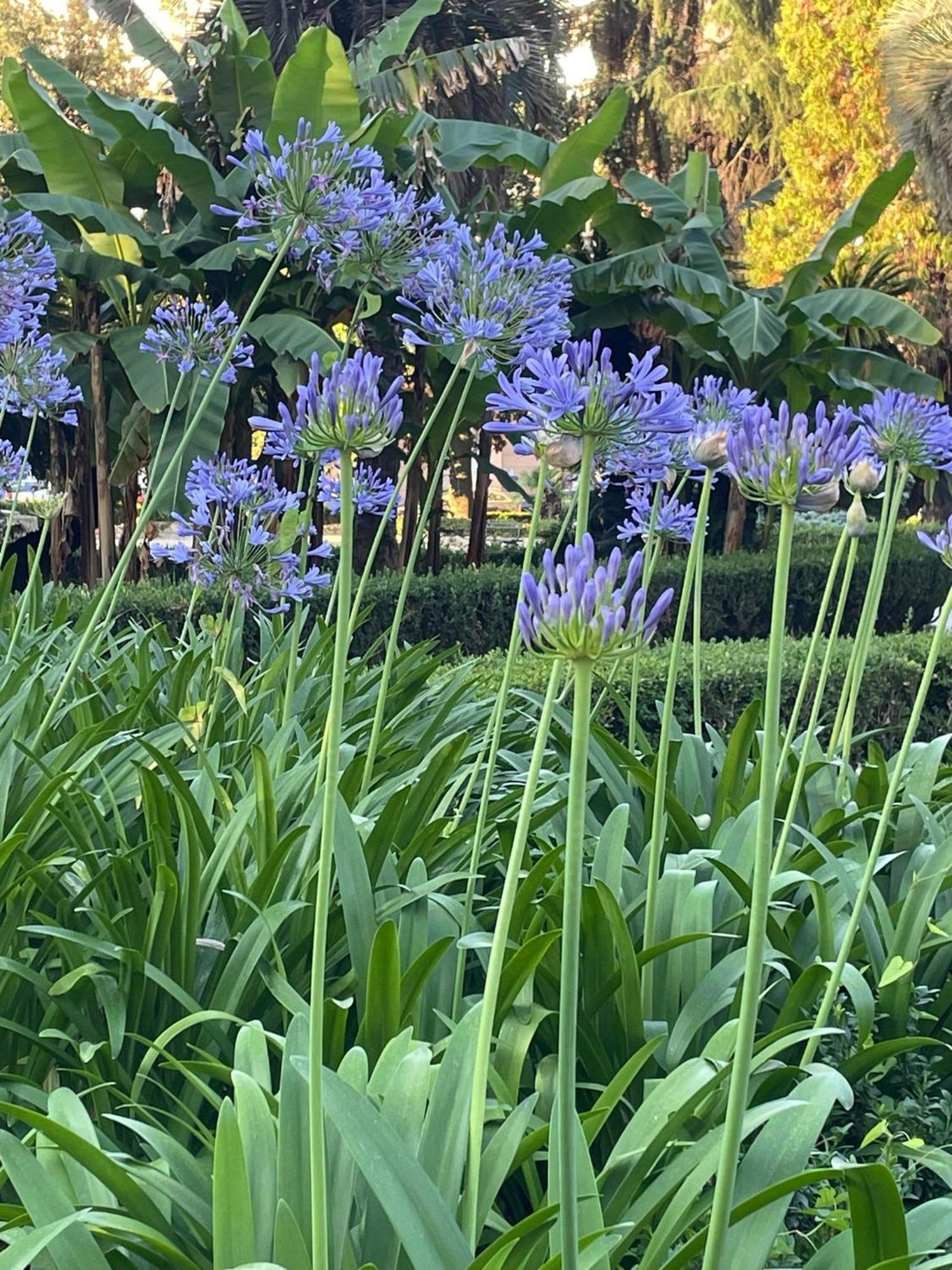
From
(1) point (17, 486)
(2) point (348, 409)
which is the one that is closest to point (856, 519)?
(2) point (348, 409)

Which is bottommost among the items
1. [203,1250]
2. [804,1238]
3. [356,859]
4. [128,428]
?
[804,1238]

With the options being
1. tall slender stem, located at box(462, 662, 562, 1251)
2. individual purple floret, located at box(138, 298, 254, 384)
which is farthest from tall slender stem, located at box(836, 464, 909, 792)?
individual purple floret, located at box(138, 298, 254, 384)

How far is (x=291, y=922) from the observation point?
2.25 meters

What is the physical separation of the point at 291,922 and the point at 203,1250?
2.61ft

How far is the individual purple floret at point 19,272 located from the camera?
9.85 feet

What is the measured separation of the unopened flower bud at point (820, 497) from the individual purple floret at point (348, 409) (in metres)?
0.47

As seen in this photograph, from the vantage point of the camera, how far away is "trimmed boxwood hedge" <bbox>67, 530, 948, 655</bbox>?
25.2 feet

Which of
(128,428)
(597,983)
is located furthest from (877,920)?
(128,428)

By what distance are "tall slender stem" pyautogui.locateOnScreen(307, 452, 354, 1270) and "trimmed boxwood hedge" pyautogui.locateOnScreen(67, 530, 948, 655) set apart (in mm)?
4544

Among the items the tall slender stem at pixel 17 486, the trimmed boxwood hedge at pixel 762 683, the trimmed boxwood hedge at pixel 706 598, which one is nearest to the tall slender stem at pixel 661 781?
the tall slender stem at pixel 17 486

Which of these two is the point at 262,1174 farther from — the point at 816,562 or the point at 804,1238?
the point at 816,562

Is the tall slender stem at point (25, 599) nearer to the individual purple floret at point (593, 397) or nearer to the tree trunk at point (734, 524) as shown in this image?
the individual purple floret at point (593, 397)

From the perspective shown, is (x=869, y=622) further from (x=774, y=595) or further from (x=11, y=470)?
(x=11, y=470)

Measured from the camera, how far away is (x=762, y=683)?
5770 millimetres
